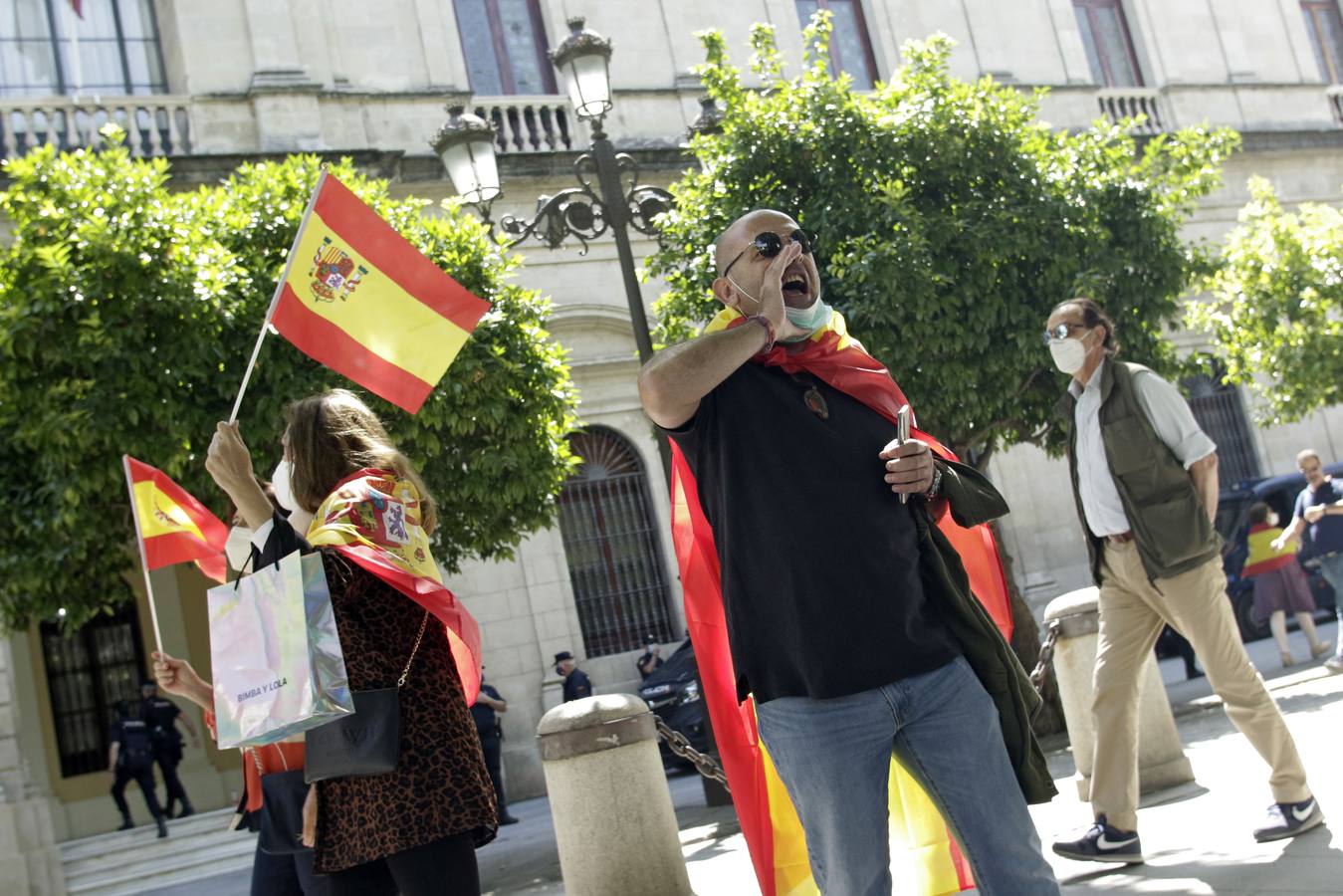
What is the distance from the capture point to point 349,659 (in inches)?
121

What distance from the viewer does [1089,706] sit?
22.0 feet

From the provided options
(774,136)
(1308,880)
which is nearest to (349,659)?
(1308,880)

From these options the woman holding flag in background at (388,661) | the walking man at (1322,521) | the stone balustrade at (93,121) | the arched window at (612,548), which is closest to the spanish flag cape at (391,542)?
the woman holding flag in background at (388,661)

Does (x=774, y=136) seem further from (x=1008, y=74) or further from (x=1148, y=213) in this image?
(x=1008, y=74)

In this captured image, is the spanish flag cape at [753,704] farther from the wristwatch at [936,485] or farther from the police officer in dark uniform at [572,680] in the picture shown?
the police officer in dark uniform at [572,680]

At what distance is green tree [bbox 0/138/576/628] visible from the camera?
927 centimetres

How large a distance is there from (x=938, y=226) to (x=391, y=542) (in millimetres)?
8403

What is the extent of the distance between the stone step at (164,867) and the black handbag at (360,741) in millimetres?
10755

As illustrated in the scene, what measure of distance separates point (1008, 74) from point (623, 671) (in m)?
10.2

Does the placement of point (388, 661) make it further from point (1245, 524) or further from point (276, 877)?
point (1245, 524)

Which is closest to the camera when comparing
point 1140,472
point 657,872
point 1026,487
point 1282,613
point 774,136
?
point 1140,472

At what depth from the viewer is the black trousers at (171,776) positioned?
15.1 meters

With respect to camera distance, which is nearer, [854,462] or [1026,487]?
[854,462]

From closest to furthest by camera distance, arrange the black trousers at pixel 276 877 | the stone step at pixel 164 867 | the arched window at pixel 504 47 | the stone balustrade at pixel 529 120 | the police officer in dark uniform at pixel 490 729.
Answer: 1. the black trousers at pixel 276 877
2. the police officer in dark uniform at pixel 490 729
3. the stone step at pixel 164 867
4. the stone balustrade at pixel 529 120
5. the arched window at pixel 504 47
